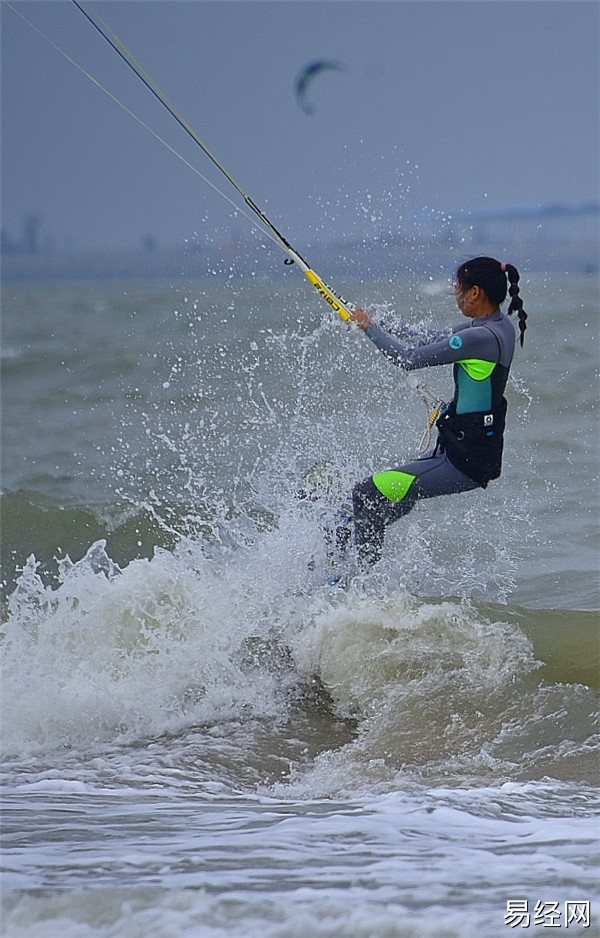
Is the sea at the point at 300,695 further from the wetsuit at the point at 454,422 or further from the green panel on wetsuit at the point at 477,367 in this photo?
the green panel on wetsuit at the point at 477,367

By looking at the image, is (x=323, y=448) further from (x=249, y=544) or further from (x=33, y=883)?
(x=33, y=883)

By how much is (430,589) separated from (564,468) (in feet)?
11.3

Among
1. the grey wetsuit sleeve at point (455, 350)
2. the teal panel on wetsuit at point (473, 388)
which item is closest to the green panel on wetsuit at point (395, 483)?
the teal panel on wetsuit at point (473, 388)

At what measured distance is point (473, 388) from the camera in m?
4.82

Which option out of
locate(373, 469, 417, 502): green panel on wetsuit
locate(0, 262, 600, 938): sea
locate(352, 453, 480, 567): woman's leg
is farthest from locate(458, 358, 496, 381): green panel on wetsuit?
locate(0, 262, 600, 938): sea

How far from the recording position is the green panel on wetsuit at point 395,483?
4992 millimetres

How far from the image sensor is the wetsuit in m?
4.73

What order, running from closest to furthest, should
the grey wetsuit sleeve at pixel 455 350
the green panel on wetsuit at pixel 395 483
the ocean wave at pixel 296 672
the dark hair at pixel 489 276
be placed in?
the ocean wave at pixel 296 672, the grey wetsuit sleeve at pixel 455 350, the dark hair at pixel 489 276, the green panel on wetsuit at pixel 395 483

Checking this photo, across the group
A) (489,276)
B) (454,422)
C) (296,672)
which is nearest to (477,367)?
(454,422)

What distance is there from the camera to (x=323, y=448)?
23.6 feet

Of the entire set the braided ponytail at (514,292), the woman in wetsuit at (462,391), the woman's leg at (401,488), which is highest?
the braided ponytail at (514,292)

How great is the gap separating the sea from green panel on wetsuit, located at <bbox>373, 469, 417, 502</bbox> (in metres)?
0.52

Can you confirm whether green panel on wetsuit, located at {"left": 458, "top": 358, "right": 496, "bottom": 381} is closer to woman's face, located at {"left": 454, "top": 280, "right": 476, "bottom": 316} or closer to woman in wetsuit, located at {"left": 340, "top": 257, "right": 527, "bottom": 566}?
woman in wetsuit, located at {"left": 340, "top": 257, "right": 527, "bottom": 566}

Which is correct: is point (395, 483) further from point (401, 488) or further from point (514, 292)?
point (514, 292)
